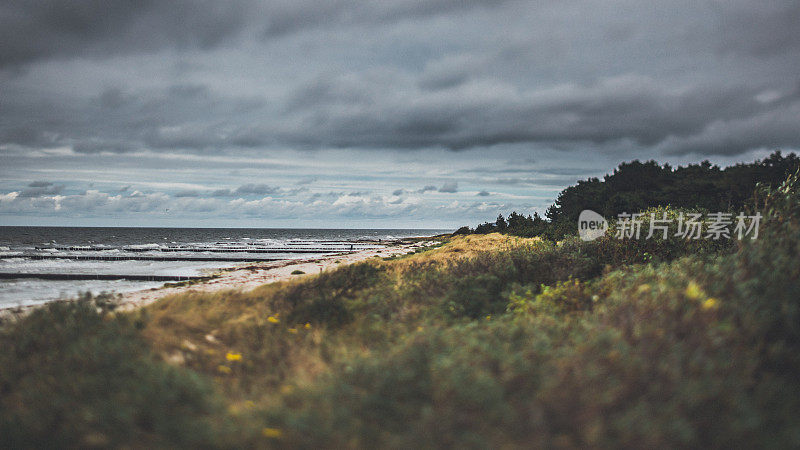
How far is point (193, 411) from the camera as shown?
363 centimetres

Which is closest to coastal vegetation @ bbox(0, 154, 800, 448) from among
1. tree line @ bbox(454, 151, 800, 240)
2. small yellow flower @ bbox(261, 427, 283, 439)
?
small yellow flower @ bbox(261, 427, 283, 439)

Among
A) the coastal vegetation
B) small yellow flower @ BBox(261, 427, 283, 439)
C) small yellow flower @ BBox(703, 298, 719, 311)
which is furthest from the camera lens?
small yellow flower @ BBox(703, 298, 719, 311)

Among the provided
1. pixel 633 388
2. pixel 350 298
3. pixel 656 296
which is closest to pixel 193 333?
pixel 350 298

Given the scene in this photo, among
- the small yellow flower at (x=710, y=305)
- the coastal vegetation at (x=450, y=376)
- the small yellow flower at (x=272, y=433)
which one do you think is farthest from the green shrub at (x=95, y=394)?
the small yellow flower at (x=710, y=305)

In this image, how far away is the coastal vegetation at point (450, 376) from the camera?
313cm

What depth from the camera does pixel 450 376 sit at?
3.71 meters

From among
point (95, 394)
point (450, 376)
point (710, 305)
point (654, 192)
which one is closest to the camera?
point (450, 376)

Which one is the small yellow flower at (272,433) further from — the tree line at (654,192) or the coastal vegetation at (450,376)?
the tree line at (654,192)

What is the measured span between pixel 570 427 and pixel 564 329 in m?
2.13

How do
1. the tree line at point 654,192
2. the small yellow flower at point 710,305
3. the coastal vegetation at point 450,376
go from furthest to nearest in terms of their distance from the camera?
the tree line at point 654,192 → the small yellow flower at point 710,305 → the coastal vegetation at point 450,376

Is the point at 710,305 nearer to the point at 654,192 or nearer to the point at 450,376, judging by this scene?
the point at 450,376

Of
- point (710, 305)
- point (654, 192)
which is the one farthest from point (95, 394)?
point (654, 192)

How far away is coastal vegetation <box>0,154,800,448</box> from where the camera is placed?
123 inches

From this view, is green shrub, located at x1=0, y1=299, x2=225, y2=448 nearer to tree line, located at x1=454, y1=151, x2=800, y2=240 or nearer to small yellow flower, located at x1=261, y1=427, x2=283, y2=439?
small yellow flower, located at x1=261, y1=427, x2=283, y2=439
